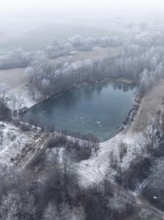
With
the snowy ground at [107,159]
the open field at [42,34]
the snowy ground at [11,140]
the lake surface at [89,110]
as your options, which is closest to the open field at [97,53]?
the open field at [42,34]

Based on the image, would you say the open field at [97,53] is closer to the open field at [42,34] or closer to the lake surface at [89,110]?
the open field at [42,34]

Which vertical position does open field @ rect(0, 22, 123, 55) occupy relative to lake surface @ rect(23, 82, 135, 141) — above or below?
above

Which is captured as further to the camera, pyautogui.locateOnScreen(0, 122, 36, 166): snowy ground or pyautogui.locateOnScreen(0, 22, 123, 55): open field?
pyautogui.locateOnScreen(0, 22, 123, 55): open field

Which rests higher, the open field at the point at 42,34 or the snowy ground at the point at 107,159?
the open field at the point at 42,34

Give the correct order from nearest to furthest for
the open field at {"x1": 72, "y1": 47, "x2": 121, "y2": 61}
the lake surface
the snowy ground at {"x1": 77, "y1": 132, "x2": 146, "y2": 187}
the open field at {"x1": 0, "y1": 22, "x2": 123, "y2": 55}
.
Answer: the snowy ground at {"x1": 77, "y1": 132, "x2": 146, "y2": 187}
the lake surface
the open field at {"x1": 72, "y1": 47, "x2": 121, "y2": 61}
the open field at {"x1": 0, "y1": 22, "x2": 123, "y2": 55}

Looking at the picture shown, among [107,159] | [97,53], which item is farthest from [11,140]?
[97,53]

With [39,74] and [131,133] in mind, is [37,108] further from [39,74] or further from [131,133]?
[131,133]

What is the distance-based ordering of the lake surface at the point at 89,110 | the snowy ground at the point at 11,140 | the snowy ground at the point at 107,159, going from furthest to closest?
the lake surface at the point at 89,110, the snowy ground at the point at 11,140, the snowy ground at the point at 107,159

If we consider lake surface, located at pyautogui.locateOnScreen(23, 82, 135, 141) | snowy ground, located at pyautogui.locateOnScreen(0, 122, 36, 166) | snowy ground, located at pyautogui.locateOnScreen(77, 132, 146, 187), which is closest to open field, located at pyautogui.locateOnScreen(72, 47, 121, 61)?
lake surface, located at pyautogui.locateOnScreen(23, 82, 135, 141)

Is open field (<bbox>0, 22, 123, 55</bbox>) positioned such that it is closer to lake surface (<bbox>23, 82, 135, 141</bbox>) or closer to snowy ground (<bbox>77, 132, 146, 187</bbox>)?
lake surface (<bbox>23, 82, 135, 141</bbox>)
